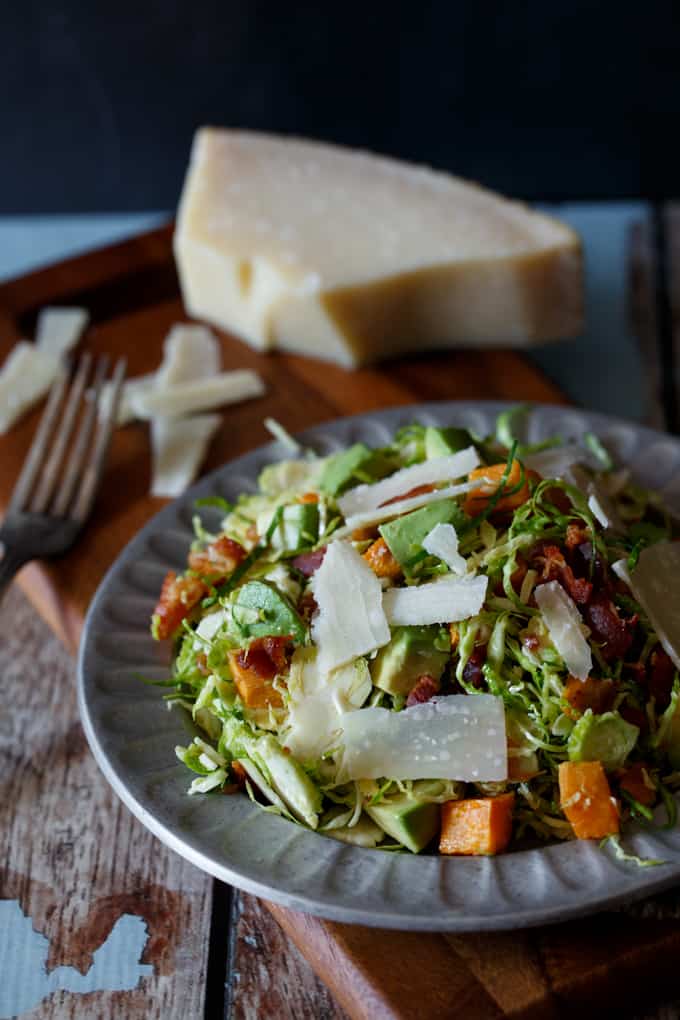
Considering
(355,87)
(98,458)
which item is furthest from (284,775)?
(355,87)

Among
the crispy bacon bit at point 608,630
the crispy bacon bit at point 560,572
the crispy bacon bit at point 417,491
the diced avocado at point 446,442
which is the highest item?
the diced avocado at point 446,442

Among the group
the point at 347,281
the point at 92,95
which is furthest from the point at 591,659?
the point at 92,95

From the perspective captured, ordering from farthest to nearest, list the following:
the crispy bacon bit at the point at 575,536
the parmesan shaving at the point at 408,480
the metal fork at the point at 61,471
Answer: the metal fork at the point at 61,471, the parmesan shaving at the point at 408,480, the crispy bacon bit at the point at 575,536

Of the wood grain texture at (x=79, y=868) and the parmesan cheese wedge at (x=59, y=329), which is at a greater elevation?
the parmesan cheese wedge at (x=59, y=329)

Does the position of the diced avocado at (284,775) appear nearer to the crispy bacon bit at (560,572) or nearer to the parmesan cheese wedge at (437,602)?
the parmesan cheese wedge at (437,602)

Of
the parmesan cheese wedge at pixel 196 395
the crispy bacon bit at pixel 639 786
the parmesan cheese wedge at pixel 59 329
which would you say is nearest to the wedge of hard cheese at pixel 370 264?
the parmesan cheese wedge at pixel 196 395

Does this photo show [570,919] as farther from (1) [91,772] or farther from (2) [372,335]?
(2) [372,335]

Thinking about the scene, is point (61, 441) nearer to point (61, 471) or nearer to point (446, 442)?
point (61, 471)
